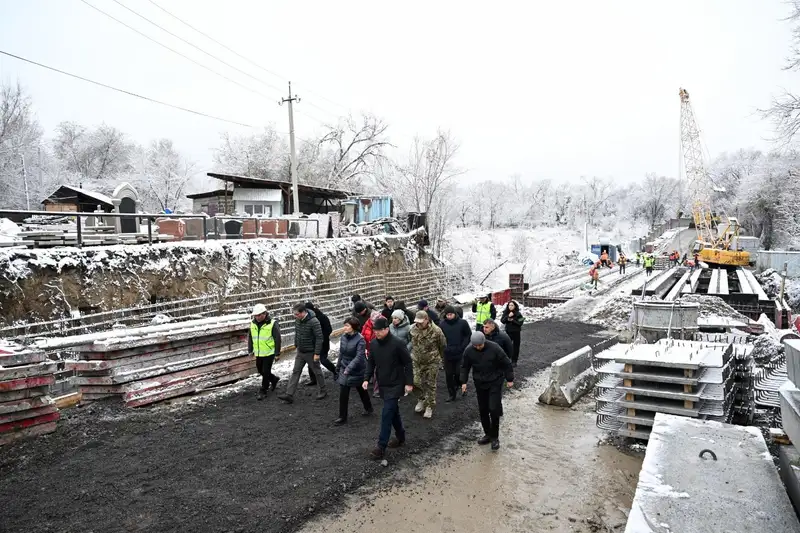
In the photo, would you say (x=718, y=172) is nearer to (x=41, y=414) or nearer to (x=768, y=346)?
(x=768, y=346)

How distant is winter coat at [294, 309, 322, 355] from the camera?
805cm

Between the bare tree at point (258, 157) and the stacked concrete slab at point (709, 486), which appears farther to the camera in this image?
the bare tree at point (258, 157)

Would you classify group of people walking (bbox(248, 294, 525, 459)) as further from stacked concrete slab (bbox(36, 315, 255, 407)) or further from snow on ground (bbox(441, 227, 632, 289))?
snow on ground (bbox(441, 227, 632, 289))

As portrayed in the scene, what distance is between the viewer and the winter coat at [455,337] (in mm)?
Answer: 8469

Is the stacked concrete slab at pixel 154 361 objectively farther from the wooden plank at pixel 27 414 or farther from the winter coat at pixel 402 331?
the winter coat at pixel 402 331

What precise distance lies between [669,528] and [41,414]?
7.39 metres

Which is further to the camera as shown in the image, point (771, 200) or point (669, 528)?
point (771, 200)

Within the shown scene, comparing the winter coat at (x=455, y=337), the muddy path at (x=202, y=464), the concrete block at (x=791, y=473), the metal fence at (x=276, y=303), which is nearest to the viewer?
the concrete block at (x=791, y=473)

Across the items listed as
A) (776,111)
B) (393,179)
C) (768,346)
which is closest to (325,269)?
(768,346)

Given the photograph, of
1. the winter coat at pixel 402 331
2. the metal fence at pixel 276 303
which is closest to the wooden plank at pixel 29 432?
the metal fence at pixel 276 303

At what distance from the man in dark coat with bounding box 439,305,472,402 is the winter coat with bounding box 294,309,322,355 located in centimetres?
219

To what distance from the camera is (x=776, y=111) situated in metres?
13.5

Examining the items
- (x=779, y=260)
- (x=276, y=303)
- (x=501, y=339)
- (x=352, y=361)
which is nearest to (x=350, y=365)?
(x=352, y=361)

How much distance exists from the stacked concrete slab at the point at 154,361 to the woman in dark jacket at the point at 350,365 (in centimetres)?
302
